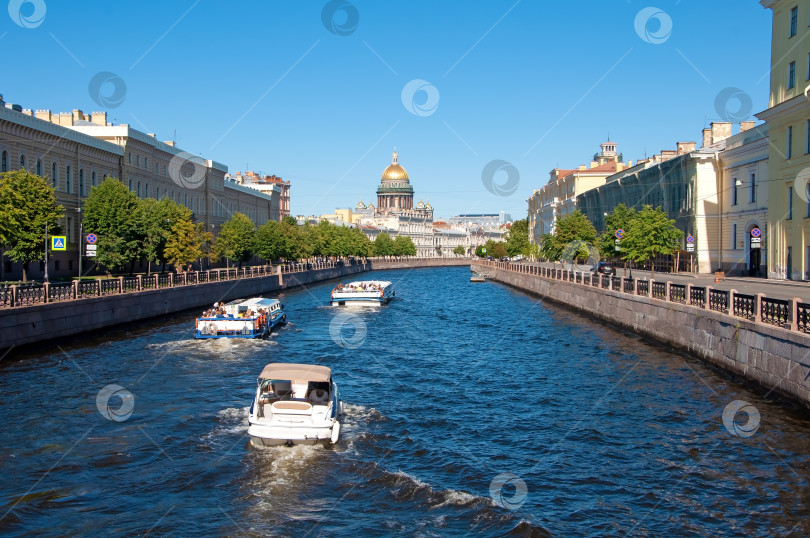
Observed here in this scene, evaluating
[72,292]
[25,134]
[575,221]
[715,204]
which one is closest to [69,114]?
→ [25,134]

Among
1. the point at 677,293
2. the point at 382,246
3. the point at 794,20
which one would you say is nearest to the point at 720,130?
the point at 794,20

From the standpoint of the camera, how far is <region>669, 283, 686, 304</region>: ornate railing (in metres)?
28.9

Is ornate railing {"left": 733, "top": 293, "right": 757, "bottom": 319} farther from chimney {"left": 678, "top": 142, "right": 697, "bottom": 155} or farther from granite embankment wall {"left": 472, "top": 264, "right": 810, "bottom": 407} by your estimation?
chimney {"left": 678, "top": 142, "right": 697, "bottom": 155}

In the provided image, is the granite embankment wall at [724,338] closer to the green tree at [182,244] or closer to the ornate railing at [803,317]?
the ornate railing at [803,317]

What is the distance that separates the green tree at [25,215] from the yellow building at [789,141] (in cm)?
3722

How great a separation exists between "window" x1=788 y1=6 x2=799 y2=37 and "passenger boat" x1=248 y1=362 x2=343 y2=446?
3238cm

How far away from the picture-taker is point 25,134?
1866 inches

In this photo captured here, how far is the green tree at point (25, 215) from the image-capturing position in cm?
3491

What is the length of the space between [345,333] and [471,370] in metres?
12.1

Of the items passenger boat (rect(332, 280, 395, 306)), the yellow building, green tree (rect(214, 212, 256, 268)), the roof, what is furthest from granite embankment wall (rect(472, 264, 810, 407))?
green tree (rect(214, 212, 256, 268))

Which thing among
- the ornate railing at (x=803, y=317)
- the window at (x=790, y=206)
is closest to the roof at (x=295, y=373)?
the ornate railing at (x=803, y=317)

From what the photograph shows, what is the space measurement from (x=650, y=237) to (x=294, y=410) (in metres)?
34.5

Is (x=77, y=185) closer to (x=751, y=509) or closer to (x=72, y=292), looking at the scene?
(x=72, y=292)

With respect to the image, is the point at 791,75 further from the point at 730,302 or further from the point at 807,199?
the point at 730,302
